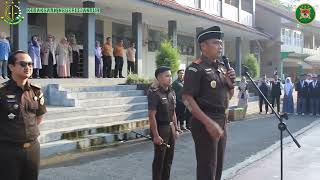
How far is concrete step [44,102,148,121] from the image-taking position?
1182cm

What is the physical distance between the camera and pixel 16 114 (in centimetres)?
418

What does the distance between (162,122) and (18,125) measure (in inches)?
92.8

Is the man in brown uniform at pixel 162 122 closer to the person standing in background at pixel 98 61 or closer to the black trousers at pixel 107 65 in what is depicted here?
the person standing in background at pixel 98 61

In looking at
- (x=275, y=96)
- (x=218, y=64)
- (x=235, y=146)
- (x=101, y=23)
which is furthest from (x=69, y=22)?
(x=218, y=64)

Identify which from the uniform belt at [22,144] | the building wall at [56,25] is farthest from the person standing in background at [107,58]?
the uniform belt at [22,144]

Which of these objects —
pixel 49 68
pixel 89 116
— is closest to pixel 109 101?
pixel 89 116

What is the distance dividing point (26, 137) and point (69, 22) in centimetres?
1698

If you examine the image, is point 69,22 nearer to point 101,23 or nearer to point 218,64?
point 101,23

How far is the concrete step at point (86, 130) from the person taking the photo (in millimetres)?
10453

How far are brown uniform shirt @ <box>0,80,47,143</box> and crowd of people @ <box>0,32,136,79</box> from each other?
9.46 meters

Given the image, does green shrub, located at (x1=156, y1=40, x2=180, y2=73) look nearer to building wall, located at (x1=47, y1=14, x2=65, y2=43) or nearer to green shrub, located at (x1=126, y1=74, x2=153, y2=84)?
green shrub, located at (x1=126, y1=74, x2=153, y2=84)

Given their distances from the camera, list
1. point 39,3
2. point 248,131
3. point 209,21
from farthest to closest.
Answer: point 209,21, point 39,3, point 248,131

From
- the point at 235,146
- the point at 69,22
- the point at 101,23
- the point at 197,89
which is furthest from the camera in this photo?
the point at 101,23

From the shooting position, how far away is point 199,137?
15.4 ft
